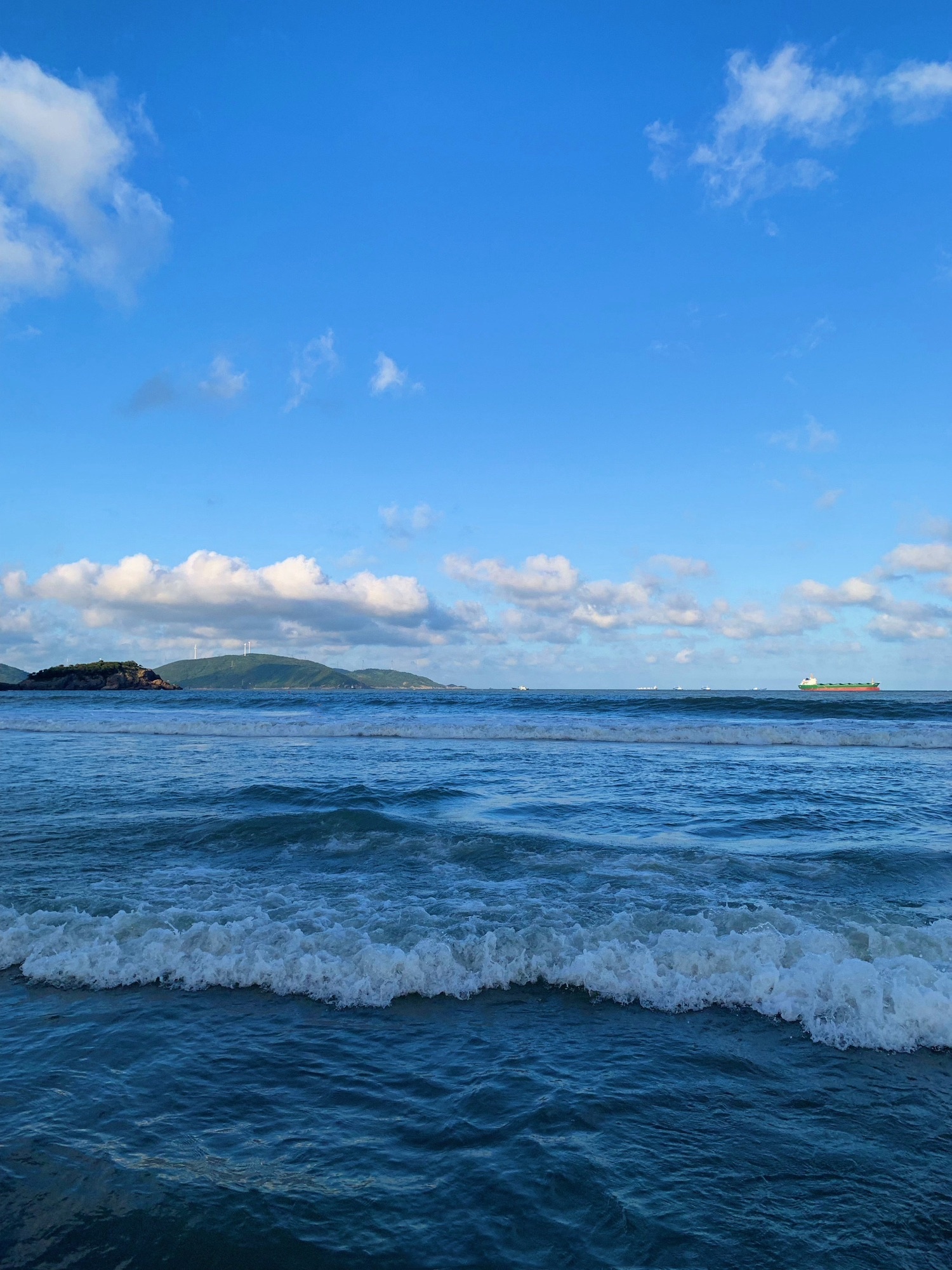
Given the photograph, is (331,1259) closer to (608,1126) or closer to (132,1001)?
(608,1126)

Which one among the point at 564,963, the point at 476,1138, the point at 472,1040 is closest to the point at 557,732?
the point at 564,963

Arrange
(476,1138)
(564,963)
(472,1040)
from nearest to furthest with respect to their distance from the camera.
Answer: (476,1138) < (472,1040) < (564,963)

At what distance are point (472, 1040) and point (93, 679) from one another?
14041 cm

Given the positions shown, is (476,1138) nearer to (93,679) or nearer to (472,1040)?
(472,1040)

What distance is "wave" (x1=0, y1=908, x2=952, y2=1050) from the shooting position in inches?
238

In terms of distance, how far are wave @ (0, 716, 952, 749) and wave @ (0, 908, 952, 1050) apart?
76.3ft

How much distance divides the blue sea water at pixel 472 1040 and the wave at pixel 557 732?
17883 mm

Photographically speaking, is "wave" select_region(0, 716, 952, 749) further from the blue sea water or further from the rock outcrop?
the rock outcrop

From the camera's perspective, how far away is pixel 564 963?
6.95m

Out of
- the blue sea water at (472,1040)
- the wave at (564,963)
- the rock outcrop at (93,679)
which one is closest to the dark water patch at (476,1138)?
the blue sea water at (472,1040)

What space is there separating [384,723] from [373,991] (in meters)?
31.1

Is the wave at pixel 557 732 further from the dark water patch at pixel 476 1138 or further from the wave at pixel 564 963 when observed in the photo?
the dark water patch at pixel 476 1138

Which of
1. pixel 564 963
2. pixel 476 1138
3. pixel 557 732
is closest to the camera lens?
pixel 476 1138

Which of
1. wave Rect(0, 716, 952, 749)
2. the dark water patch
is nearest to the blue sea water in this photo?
the dark water patch
